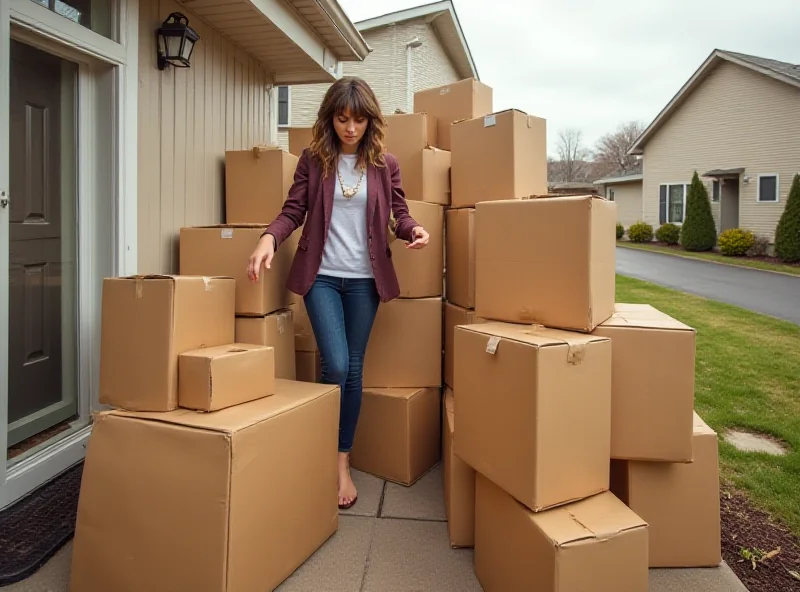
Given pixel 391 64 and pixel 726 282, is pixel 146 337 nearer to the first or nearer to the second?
pixel 726 282

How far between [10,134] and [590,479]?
233 cm

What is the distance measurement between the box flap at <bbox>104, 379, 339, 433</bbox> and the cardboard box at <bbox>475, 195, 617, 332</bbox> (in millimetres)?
751

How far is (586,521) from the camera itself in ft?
4.83

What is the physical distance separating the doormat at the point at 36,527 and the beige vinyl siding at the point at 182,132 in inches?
37.7

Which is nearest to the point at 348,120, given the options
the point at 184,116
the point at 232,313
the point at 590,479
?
the point at 232,313

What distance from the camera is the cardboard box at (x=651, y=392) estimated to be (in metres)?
1.75

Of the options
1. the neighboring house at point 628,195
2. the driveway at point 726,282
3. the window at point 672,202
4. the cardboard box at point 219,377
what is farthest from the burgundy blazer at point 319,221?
the neighboring house at point 628,195

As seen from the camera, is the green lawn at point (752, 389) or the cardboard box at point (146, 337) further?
the green lawn at point (752, 389)

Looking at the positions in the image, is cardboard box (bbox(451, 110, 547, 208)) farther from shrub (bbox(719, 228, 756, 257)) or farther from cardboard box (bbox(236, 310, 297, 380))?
shrub (bbox(719, 228, 756, 257))

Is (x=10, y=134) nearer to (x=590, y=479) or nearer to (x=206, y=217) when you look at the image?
(x=206, y=217)

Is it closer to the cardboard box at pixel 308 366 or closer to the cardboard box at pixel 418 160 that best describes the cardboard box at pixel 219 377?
the cardboard box at pixel 308 366

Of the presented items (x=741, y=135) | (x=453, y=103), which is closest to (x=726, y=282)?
(x=741, y=135)

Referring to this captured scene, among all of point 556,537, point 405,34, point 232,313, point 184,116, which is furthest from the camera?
point 405,34

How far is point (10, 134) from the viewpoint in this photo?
2.05m
